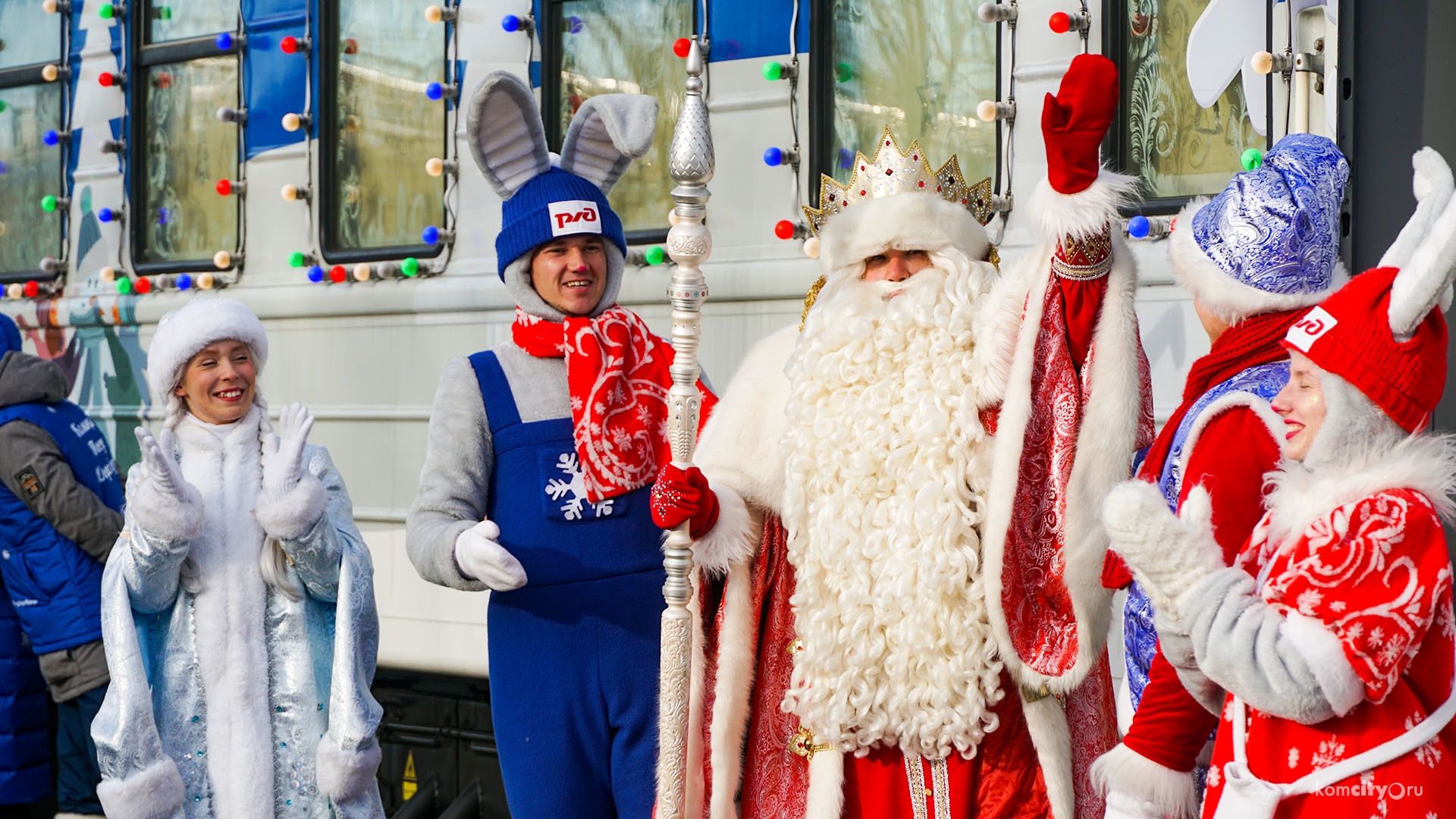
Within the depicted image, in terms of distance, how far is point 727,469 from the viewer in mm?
2861

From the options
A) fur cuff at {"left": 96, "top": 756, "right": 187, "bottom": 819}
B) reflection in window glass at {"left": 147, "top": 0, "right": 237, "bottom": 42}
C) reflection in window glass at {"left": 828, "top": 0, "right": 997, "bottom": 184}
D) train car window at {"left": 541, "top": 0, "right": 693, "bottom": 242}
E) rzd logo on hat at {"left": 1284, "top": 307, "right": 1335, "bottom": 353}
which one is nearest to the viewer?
rzd logo on hat at {"left": 1284, "top": 307, "right": 1335, "bottom": 353}

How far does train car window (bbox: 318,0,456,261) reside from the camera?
5.93 metres

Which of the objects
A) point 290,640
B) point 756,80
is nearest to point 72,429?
point 290,640

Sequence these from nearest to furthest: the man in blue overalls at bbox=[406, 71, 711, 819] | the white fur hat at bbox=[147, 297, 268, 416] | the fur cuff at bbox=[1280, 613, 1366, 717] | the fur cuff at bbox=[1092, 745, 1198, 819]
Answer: the fur cuff at bbox=[1280, 613, 1366, 717]
the fur cuff at bbox=[1092, 745, 1198, 819]
the man in blue overalls at bbox=[406, 71, 711, 819]
the white fur hat at bbox=[147, 297, 268, 416]

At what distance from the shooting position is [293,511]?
3418mm

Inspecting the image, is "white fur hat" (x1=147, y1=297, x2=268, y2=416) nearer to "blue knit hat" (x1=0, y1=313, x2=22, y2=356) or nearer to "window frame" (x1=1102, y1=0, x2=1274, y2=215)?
"blue knit hat" (x1=0, y1=313, x2=22, y2=356)

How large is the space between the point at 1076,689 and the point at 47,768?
4254mm

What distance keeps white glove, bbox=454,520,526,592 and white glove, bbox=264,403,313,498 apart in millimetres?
636

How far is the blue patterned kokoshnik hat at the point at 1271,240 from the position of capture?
99.0 inches

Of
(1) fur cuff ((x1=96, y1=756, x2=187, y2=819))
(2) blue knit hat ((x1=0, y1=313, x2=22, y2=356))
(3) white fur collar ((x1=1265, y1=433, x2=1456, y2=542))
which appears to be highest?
(2) blue knit hat ((x1=0, y1=313, x2=22, y2=356))

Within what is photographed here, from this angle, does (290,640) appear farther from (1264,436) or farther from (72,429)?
(1264,436)

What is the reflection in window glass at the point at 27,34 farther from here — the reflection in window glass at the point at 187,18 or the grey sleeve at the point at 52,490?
the grey sleeve at the point at 52,490

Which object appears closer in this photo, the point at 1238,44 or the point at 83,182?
the point at 1238,44

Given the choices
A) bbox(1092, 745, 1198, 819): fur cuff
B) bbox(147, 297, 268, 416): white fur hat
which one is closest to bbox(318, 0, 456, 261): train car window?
bbox(147, 297, 268, 416): white fur hat
